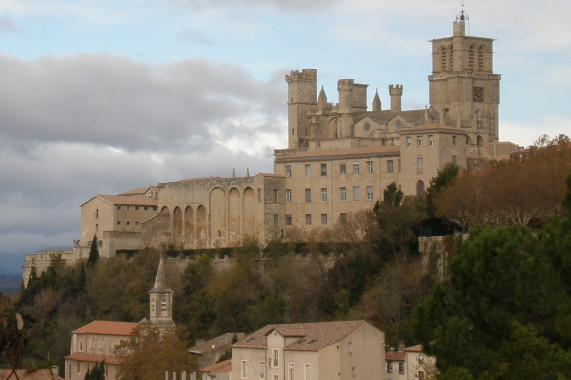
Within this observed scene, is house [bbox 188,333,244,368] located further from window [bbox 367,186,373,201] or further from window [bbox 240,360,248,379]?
window [bbox 367,186,373,201]

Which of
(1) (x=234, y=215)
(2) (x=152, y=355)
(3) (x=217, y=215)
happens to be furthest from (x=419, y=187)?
(2) (x=152, y=355)

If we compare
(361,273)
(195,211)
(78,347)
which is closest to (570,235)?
(361,273)

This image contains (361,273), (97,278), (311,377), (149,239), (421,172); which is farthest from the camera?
(149,239)

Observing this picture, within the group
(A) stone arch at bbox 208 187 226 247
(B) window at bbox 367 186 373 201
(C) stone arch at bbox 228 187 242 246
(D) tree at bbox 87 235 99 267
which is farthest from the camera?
(D) tree at bbox 87 235 99 267

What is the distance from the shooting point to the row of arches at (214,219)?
75.4m

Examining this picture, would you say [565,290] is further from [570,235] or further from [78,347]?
[78,347]

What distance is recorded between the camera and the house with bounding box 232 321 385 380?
4994 cm

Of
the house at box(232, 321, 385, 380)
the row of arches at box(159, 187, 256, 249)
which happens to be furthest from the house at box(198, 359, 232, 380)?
the row of arches at box(159, 187, 256, 249)

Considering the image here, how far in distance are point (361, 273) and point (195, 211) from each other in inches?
846

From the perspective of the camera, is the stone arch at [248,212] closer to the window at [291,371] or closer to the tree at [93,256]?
the tree at [93,256]

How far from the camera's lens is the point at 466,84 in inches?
3115

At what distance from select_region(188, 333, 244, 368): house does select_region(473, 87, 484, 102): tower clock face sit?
26.0 metres

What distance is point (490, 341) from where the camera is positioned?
28.9 meters

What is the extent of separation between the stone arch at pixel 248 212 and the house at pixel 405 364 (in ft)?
74.4
